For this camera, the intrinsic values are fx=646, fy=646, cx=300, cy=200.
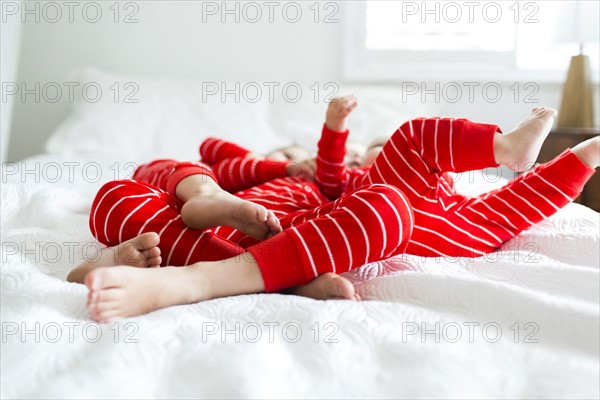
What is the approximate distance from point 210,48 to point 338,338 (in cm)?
202

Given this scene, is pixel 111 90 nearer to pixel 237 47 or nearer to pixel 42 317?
pixel 237 47

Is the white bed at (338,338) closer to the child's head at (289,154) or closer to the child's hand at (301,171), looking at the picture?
the child's hand at (301,171)

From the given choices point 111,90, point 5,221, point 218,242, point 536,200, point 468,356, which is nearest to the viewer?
point 468,356

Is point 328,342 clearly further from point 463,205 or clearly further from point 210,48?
point 210,48

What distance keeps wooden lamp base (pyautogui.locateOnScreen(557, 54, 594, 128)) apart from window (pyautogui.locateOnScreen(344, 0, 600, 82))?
0.27m

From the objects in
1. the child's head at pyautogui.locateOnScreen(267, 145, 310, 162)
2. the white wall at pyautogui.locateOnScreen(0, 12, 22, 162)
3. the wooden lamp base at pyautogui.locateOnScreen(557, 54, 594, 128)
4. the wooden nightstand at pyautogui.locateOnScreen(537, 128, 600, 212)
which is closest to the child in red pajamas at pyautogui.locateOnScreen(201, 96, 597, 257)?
the child's head at pyautogui.locateOnScreen(267, 145, 310, 162)

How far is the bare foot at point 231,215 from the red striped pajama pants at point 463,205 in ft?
0.93

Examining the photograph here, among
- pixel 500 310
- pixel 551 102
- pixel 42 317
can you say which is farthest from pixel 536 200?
pixel 551 102

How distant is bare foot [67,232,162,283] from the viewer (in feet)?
2.90

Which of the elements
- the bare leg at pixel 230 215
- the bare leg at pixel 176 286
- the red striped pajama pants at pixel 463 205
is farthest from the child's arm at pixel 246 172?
the bare leg at pixel 176 286

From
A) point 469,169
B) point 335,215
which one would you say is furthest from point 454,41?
point 335,215

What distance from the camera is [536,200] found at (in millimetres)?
1142

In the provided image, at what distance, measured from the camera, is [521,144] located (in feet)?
3.48

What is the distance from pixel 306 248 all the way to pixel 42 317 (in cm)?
34
